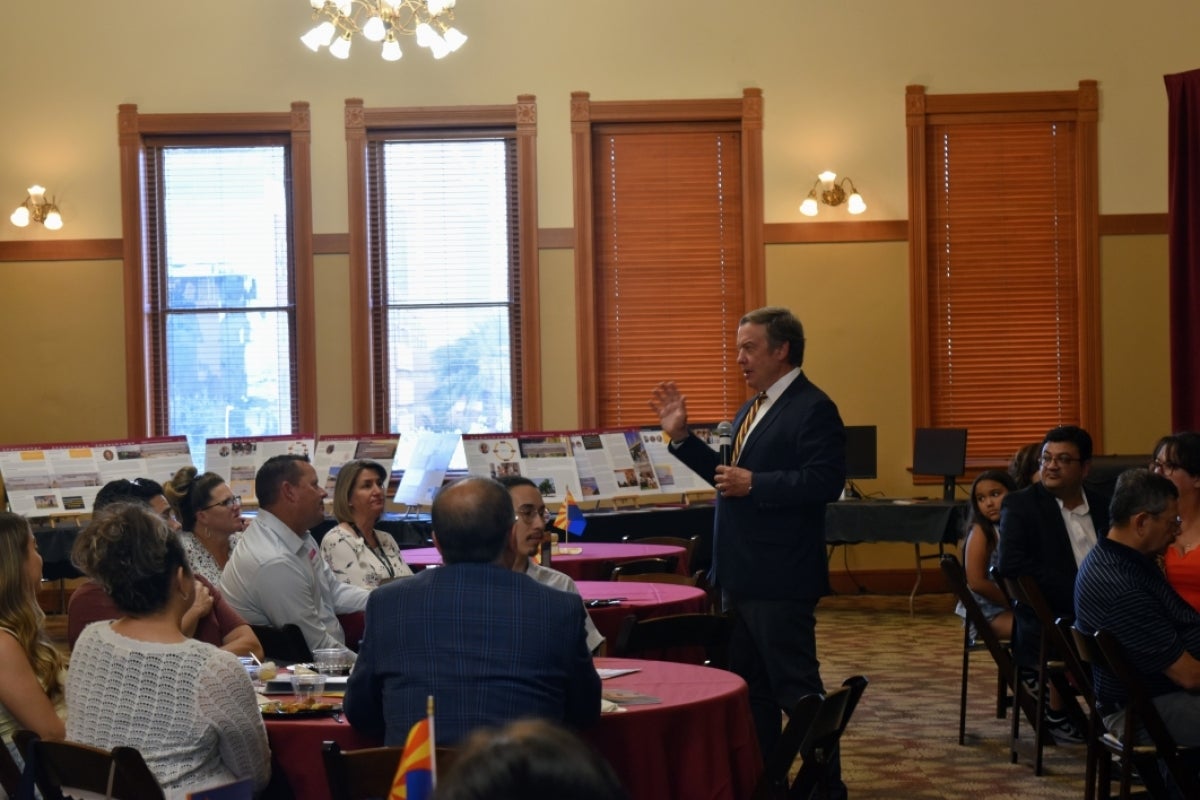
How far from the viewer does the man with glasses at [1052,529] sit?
532cm

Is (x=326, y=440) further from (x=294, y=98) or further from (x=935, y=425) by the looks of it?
(x=935, y=425)

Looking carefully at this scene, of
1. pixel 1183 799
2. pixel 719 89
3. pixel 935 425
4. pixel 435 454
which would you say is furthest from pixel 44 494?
pixel 1183 799

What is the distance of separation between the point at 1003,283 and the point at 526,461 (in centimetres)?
420

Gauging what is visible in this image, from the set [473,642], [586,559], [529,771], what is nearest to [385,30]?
[586,559]

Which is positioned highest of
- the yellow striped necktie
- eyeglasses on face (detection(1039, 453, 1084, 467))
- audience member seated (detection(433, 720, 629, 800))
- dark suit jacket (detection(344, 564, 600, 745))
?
the yellow striped necktie

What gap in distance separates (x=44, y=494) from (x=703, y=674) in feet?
22.4

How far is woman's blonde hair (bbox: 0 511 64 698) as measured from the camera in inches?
126

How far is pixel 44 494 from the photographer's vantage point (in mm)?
9211

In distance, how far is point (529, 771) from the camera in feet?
3.17

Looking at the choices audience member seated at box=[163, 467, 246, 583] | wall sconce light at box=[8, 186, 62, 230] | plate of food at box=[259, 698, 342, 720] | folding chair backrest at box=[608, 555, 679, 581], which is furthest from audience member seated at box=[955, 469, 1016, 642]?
wall sconce light at box=[8, 186, 62, 230]

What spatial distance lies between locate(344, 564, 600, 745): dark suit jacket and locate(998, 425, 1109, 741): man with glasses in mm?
2993

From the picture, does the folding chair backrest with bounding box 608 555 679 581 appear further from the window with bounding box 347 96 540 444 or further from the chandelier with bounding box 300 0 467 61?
the window with bounding box 347 96 540 444

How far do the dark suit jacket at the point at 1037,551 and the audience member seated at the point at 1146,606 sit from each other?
1269 millimetres

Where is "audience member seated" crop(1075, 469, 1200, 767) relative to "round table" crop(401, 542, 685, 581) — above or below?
above
